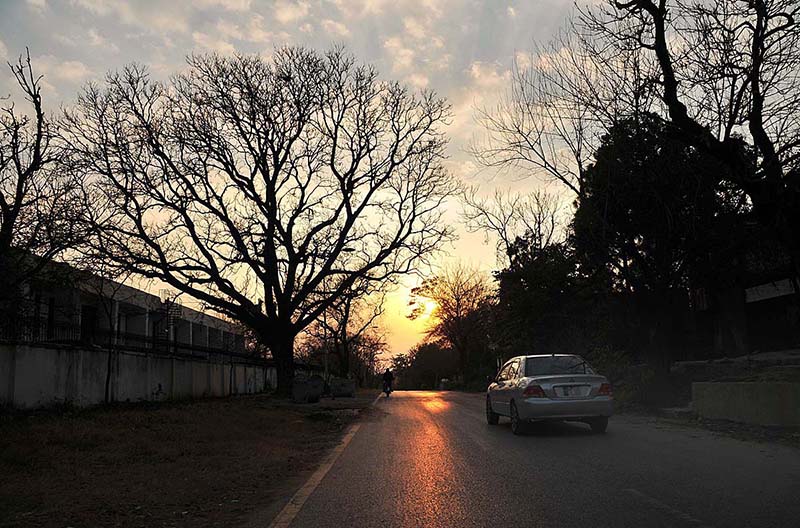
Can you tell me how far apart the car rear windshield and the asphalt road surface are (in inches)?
53.0

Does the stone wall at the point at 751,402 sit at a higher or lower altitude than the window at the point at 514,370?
lower

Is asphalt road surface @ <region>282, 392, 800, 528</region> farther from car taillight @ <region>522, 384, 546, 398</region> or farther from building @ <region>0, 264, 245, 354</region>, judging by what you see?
building @ <region>0, 264, 245, 354</region>

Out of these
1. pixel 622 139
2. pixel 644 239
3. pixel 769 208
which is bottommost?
pixel 769 208

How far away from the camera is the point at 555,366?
15.0 m

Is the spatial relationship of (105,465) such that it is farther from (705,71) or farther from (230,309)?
(230,309)

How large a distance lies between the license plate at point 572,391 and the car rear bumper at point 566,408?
0.44 feet

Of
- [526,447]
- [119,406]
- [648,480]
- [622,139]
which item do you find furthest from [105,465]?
→ [622,139]

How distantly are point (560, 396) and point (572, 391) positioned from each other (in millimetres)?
256

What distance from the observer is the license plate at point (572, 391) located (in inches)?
552

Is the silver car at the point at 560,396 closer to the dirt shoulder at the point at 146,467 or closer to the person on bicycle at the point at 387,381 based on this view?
the dirt shoulder at the point at 146,467

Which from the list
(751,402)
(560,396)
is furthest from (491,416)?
(751,402)

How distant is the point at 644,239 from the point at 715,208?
246 cm

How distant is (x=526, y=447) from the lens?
40.1 ft

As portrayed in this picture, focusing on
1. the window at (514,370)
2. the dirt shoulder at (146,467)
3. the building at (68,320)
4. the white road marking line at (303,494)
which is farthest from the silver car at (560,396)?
the building at (68,320)
